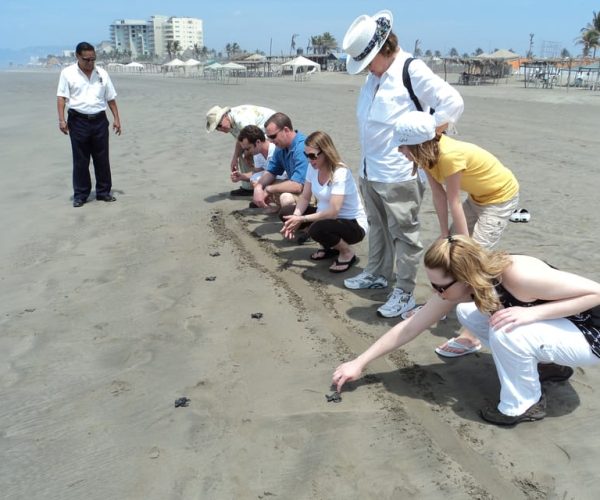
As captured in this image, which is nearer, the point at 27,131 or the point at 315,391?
the point at 315,391

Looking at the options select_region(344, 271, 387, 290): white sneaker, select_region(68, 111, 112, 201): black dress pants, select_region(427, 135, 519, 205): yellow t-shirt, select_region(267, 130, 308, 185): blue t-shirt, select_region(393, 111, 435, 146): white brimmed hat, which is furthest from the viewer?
select_region(68, 111, 112, 201): black dress pants

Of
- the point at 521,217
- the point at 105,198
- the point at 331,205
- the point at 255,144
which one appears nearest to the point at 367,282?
the point at 331,205

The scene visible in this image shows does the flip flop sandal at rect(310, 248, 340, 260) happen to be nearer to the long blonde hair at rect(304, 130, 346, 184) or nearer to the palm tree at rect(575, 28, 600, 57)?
the long blonde hair at rect(304, 130, 346, 184)

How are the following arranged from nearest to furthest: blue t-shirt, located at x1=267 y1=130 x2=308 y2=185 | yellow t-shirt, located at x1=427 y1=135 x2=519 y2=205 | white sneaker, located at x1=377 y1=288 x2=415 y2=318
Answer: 1. yellow t-shirt, located at x1=427 y1=135 x2=519 y2=205
2. white sneaker, located at x1=377 y1=288 x2=415 y2=318
3. blue t-shirt, located at x1=267 y1=130 x2=308 y2=185

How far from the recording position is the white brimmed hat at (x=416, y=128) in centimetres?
274

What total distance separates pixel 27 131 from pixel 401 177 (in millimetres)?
10914

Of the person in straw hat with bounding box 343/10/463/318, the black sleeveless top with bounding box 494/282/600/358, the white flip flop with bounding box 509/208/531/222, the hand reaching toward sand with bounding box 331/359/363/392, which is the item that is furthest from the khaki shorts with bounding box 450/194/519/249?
the white flip flop with bounding box 509/208/531/222

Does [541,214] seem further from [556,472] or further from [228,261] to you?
[556,472]

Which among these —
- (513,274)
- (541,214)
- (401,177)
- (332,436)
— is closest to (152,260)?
(401,177)

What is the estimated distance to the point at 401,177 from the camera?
342cm

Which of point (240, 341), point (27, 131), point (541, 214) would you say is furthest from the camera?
point (27, 131)

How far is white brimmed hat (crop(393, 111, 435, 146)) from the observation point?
2740 mm

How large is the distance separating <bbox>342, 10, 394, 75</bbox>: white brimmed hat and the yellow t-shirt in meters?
0.64

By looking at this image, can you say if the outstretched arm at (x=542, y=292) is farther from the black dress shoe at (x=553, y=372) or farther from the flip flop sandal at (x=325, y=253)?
the flip flop sandal at (x=325, y=253)
